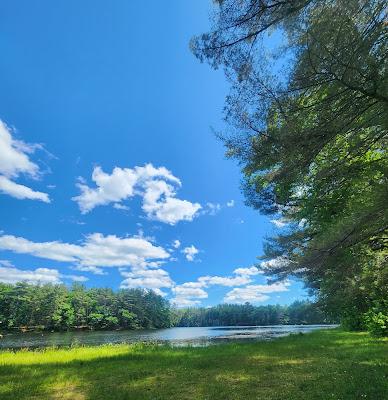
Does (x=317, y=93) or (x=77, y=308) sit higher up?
(x=77, y=308)

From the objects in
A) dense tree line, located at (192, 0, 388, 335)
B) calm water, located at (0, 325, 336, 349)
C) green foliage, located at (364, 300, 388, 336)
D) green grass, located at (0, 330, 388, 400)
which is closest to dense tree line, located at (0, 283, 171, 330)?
calm water, located at (0, 325, 336, 349)

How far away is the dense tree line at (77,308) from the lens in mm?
94875

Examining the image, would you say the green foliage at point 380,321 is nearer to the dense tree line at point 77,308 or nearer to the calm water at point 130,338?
the calm water at point 130,338

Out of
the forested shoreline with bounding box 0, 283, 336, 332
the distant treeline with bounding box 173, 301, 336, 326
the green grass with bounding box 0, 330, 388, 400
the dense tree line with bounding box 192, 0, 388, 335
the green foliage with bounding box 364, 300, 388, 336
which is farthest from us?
the distant treeline with bounding box 173, 301, 336, 326

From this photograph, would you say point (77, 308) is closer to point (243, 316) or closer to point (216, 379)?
point (243, 316)

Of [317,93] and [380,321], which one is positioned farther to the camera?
[380,321]

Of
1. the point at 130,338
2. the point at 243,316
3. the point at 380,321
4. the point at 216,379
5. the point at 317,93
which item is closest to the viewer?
the point at 317,93

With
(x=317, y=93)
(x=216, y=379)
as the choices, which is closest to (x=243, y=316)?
(x=216, y=379)

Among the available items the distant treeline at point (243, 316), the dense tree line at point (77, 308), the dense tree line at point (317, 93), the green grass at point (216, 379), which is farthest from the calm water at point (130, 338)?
the distant treeline at point (243, 316)

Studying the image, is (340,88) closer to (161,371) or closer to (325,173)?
(325,173)

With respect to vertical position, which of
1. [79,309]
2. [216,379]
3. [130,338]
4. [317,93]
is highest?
[79,309]

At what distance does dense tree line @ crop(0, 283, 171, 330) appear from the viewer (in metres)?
94.9

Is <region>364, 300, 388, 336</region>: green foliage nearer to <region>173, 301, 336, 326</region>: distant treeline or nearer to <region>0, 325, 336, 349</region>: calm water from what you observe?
<region>0, 325, 336, 349</region>: calm water

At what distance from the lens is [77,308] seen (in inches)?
4144
